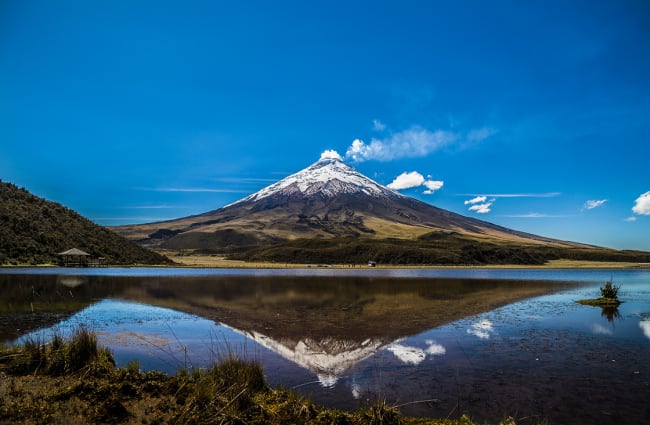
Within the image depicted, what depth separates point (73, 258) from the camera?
63531mm

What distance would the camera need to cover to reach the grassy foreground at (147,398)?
629 centimetres

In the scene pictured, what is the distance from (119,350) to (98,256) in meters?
67.9

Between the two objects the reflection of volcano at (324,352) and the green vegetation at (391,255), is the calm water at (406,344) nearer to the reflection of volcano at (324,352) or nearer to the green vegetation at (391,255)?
the reflection of volcano at (324,352)

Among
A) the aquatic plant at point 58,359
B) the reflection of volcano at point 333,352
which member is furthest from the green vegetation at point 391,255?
the aquatic plant at point 58,359

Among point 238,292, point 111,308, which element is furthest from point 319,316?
point 238,292

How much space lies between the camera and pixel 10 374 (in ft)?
28.0

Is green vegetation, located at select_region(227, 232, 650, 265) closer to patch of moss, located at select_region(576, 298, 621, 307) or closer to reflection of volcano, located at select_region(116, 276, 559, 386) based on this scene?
reflection of volcano, located at select_region(116, 276, 559, 386)

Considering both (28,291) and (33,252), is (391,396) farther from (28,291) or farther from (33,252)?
(33,252)

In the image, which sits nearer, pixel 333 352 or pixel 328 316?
pixel 333 352

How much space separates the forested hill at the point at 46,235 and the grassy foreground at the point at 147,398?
5921cm

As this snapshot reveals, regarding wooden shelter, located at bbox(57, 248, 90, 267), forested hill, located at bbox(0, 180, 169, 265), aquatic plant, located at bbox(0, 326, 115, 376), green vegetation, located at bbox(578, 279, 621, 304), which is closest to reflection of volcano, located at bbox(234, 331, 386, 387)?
aquatic plant, located at bbox(0, 326, 115, 376)

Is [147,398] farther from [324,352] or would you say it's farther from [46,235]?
[46,235]

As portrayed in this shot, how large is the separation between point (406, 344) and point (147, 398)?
30.9 ft

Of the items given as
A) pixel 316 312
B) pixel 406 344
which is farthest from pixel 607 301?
pixel 406 344
